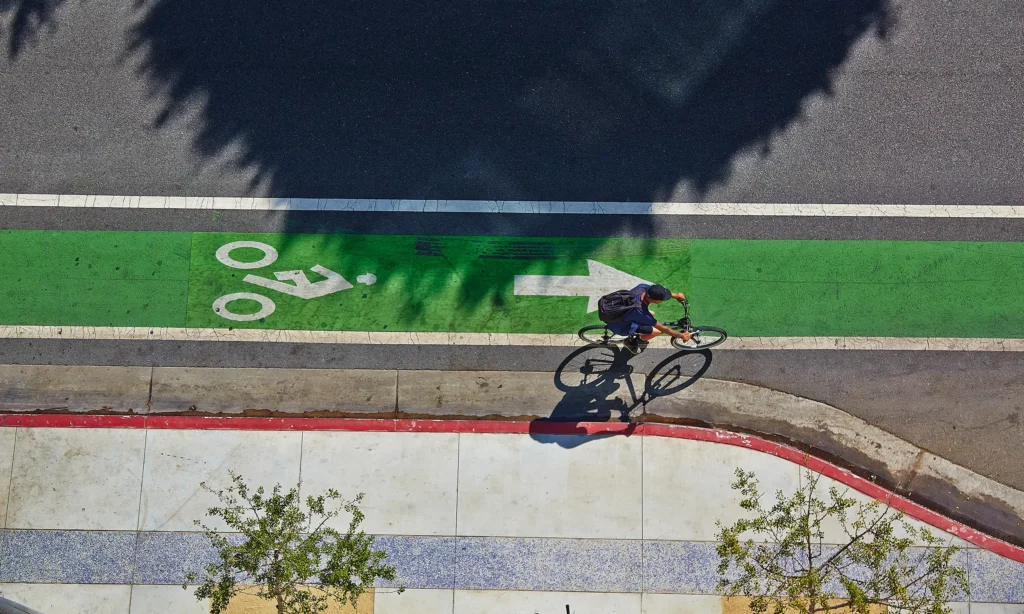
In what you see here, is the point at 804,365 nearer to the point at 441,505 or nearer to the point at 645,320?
the point at 645,320

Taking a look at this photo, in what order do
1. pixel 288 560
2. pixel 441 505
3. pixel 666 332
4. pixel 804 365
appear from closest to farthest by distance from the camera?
pixel 288 560 → pixel 666 332 → pixel 441 505 → pixel 804 365

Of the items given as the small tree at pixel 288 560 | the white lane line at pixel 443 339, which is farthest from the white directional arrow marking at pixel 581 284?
the small tree at pixel 288 560

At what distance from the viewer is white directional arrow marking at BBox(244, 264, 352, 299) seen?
36.1 ft

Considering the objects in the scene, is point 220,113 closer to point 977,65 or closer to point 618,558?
point 618,558

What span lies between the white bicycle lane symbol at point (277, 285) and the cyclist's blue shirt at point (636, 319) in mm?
3666

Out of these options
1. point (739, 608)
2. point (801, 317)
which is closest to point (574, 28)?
point (801, 317)

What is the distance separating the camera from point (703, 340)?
10828mm

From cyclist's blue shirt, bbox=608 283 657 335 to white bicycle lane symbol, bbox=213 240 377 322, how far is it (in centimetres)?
367

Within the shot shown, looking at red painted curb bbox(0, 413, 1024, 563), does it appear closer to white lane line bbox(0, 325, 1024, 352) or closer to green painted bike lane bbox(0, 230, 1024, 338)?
white lane line bbox(0, 325, 1024, 352)

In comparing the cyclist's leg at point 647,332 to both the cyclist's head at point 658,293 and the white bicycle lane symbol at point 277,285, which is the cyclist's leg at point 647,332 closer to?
the cyclist's head at point 658,293

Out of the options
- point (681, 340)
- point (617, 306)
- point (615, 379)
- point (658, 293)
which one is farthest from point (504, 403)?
point (658, 293)

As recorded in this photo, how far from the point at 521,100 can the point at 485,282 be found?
2833 millimetres

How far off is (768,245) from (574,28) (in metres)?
4.41

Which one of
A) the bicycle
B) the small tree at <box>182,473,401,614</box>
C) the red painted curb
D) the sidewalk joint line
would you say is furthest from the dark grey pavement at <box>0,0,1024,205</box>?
the small tree at <box>182,473,401,614</box>
